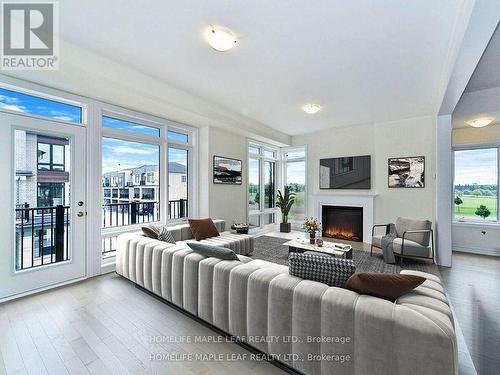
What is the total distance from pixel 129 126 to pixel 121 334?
3.25 m

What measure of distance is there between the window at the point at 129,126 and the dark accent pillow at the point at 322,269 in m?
3.65

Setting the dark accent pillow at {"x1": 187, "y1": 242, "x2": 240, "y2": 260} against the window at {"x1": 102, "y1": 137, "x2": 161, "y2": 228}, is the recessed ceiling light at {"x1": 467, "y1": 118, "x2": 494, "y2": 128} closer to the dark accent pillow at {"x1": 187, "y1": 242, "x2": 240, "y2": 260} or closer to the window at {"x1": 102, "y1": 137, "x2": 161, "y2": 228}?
the dark accent pillow at {"x1": 187, "y1": 242, "x2": 240, "y2": 260}

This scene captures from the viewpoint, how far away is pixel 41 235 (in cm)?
307

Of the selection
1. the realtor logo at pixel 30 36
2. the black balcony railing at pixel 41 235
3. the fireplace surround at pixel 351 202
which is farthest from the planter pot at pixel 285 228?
the realtor logo at pixel 30 36

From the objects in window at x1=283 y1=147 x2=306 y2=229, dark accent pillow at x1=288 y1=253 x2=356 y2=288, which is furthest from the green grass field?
dark accent pillow at x1=288 y1=253 x2=356 y2=288

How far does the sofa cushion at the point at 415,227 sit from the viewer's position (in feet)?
13.3

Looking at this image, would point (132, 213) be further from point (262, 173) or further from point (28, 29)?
point (262, 173)

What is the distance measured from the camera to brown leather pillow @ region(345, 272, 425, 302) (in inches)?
56.5

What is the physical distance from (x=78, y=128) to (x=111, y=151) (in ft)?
1.97

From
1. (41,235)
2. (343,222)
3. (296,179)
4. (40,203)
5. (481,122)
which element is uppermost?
(481,122)

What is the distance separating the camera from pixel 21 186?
2867mm

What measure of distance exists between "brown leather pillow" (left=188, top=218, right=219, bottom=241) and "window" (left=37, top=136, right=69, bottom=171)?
207 cm

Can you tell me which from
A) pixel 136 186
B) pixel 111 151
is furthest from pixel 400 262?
pixel 111 151

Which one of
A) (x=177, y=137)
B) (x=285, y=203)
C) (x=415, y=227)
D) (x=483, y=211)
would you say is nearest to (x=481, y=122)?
(x=483, y=211)
